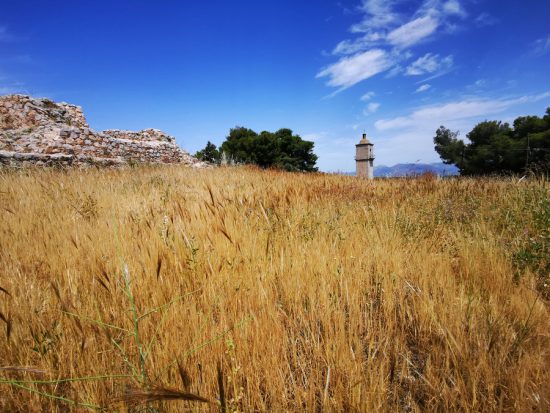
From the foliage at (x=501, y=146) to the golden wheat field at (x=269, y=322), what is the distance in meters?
30.8

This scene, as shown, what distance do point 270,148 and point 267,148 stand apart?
90 centimetres

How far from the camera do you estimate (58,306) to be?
1501 millimetres

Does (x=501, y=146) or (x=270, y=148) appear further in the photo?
(x=270, y=148)

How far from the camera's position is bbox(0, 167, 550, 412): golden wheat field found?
1067 mm

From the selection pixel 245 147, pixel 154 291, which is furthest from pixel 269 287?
pixel 245 147

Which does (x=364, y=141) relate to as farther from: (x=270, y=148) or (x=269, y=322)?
(x=270, y=148)

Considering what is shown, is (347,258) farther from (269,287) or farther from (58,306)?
(58,306)

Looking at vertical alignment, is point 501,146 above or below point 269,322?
above

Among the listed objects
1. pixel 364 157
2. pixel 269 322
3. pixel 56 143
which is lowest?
pixel 269 322

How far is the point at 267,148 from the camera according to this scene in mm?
46844

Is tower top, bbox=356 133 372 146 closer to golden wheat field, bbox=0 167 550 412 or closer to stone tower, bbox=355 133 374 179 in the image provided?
stone tower, bbox=355 133 374 179

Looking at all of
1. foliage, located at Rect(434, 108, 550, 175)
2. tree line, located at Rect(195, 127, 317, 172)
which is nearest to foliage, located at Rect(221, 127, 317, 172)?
tree line, located at Rect(195, 127, 317, 172)

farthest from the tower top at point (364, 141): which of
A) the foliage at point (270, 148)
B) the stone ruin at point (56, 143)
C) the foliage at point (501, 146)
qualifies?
the foliage at point (270, 148)

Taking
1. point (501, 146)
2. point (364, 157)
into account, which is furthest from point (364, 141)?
point (501, 146)
